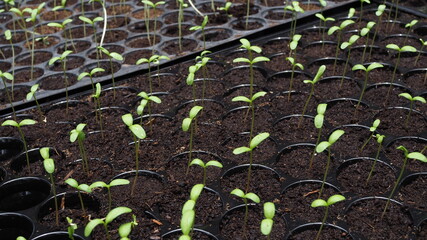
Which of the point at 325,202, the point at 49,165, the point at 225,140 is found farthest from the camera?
the point at 225,140

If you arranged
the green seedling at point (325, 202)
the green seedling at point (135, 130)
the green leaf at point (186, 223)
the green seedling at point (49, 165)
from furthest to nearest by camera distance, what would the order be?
the green seedling at point (135, 130), the green seedling at point (49, 165), the green seedling at point (325, 202), the green leaf at point (186, 223)

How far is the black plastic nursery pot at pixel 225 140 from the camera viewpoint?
64.6 inches

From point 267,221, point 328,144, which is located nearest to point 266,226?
point 267,221

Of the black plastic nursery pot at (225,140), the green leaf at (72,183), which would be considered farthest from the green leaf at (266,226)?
the green leaf at (72,183)

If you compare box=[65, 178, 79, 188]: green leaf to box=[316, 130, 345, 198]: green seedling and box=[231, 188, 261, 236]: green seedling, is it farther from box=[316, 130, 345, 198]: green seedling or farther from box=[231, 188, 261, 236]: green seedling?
box=[316, 130, 345, 198]: green seedling

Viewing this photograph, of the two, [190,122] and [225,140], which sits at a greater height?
[190,122]

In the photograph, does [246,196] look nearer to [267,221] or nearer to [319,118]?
[267,221]

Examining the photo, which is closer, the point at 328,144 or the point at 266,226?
the point at 266,226

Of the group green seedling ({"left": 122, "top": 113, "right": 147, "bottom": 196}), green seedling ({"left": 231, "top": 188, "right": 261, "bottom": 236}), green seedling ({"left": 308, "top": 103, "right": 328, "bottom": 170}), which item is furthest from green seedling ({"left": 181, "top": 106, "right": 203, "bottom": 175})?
green seedling ({"left": 308, "top": 103, "right": 328, "bottom": 170})

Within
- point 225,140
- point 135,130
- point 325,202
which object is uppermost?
point 135,130

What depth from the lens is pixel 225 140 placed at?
6.55 ft

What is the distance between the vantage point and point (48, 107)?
229cm

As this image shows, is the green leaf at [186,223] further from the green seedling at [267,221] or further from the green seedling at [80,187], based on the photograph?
the green seedling at [80,187]

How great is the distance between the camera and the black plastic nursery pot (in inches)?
64.6
